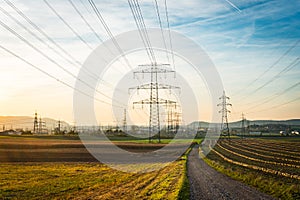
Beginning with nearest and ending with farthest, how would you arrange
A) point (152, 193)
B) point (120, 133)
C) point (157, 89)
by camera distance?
point (152, 193) → point (157, 89) → point (120, 133)

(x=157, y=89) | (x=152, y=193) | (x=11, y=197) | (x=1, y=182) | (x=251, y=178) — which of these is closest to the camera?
(x=11, y=197)

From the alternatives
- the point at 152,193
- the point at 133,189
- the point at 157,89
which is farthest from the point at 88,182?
the point at 157,89

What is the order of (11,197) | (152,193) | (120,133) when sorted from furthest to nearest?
(120,133), (152,193), (11,197)

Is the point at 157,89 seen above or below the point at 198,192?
above

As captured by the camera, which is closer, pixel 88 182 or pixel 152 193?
pixel 152 193

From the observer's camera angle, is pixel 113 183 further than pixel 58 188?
Yes

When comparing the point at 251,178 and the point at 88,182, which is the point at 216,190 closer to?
the point at 251,178

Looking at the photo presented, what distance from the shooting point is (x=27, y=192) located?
21438 millimetres

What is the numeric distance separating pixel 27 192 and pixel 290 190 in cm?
1616

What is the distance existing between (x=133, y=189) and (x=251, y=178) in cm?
1056

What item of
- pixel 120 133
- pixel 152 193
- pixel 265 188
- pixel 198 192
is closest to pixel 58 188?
pixel 152 193

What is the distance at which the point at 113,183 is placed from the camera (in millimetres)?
26469

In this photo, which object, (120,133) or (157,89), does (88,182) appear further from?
(120,133)

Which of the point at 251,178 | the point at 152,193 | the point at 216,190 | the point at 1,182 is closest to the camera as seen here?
the point at 152,193
